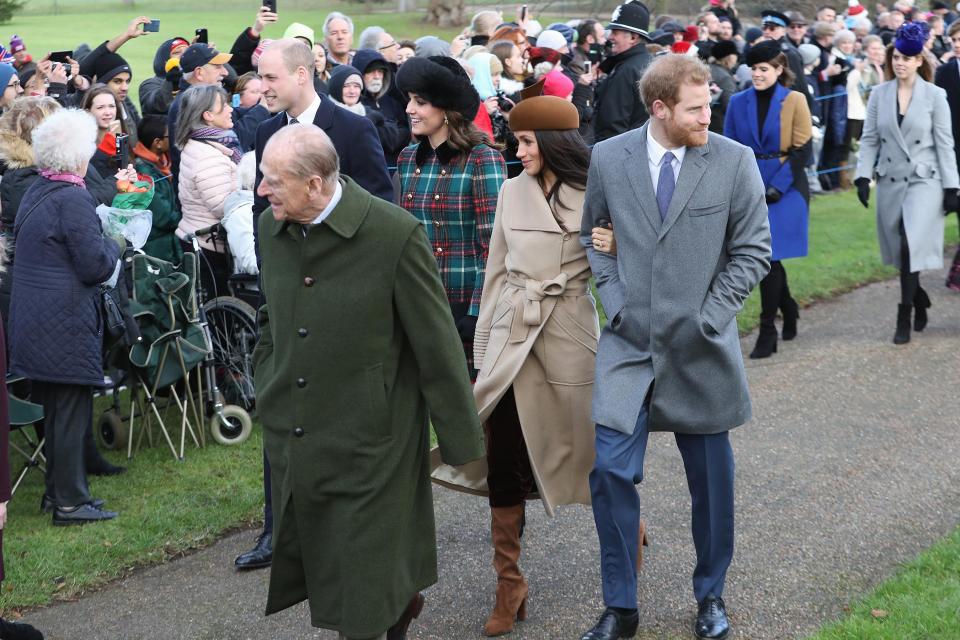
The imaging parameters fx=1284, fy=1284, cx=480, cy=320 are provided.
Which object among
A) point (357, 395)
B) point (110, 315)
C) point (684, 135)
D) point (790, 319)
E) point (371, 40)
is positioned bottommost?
point (790, 319)

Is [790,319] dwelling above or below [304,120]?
below

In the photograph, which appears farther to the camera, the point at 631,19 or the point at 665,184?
the point at 631,19

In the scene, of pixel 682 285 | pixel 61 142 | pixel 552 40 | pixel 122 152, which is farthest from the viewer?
pixel 552 40

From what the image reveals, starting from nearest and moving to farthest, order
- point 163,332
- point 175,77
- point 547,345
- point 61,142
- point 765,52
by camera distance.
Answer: point 547,345
point 61,142
point 163,332
point 765,52
point 175,77

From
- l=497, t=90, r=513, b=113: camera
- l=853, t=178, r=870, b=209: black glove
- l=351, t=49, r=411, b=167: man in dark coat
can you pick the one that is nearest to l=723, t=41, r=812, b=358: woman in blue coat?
l=853, t=178, r=870, b=209: black glove

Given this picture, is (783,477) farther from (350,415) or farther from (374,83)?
(374,83)

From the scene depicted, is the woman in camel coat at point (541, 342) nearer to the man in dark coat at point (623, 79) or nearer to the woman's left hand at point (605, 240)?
the woman's left hand at point (605, 240)

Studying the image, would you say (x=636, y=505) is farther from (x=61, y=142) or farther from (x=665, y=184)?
(x=61, y=142)

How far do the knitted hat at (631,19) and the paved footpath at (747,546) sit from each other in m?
3.38

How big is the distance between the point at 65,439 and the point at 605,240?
317 centimetres

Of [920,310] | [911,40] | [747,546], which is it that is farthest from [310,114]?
[920,310]

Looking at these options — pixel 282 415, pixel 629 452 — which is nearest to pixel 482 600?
pixel 629 452

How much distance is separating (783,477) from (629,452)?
2.20 metres

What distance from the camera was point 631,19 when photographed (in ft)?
33.4
